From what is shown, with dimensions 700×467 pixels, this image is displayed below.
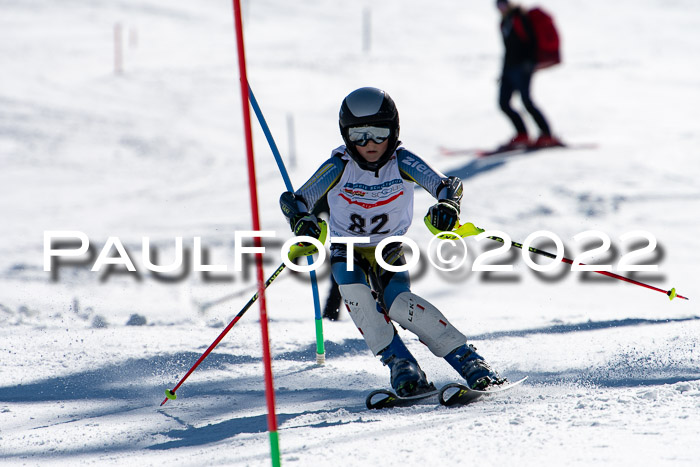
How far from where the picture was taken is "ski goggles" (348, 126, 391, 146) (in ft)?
13.1

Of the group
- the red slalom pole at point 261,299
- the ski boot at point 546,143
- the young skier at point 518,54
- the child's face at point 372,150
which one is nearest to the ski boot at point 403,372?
the child's face at point 372,150

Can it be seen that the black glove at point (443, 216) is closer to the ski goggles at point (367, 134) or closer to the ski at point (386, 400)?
the ski goggles at point (367, 134)

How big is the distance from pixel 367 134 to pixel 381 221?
46 cm

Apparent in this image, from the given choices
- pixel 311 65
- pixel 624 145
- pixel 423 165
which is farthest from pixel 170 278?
pixel 311 65

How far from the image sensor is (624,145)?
38.2 feet

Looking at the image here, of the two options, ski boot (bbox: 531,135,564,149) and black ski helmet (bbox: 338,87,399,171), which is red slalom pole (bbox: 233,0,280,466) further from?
ski boot (bbox: 531,135,564,149)

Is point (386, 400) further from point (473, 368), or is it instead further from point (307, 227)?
point (307, 227)

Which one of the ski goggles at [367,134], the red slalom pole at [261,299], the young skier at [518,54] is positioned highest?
the young skier at [518,54]

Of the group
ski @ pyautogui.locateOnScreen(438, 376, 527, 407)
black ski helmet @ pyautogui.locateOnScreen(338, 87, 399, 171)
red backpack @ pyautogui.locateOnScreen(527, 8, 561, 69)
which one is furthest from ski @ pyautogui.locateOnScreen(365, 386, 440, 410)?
red backpack @ pyautogui.locateOnScreen(527, 8, 561, 69)

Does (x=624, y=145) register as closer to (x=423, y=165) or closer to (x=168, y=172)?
(x=168, y=172)

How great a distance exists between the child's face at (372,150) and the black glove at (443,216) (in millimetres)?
440

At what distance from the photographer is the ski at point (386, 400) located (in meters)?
3.62

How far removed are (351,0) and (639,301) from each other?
76.0 feet

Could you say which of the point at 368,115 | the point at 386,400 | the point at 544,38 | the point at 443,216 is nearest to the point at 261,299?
the point at 386,400
